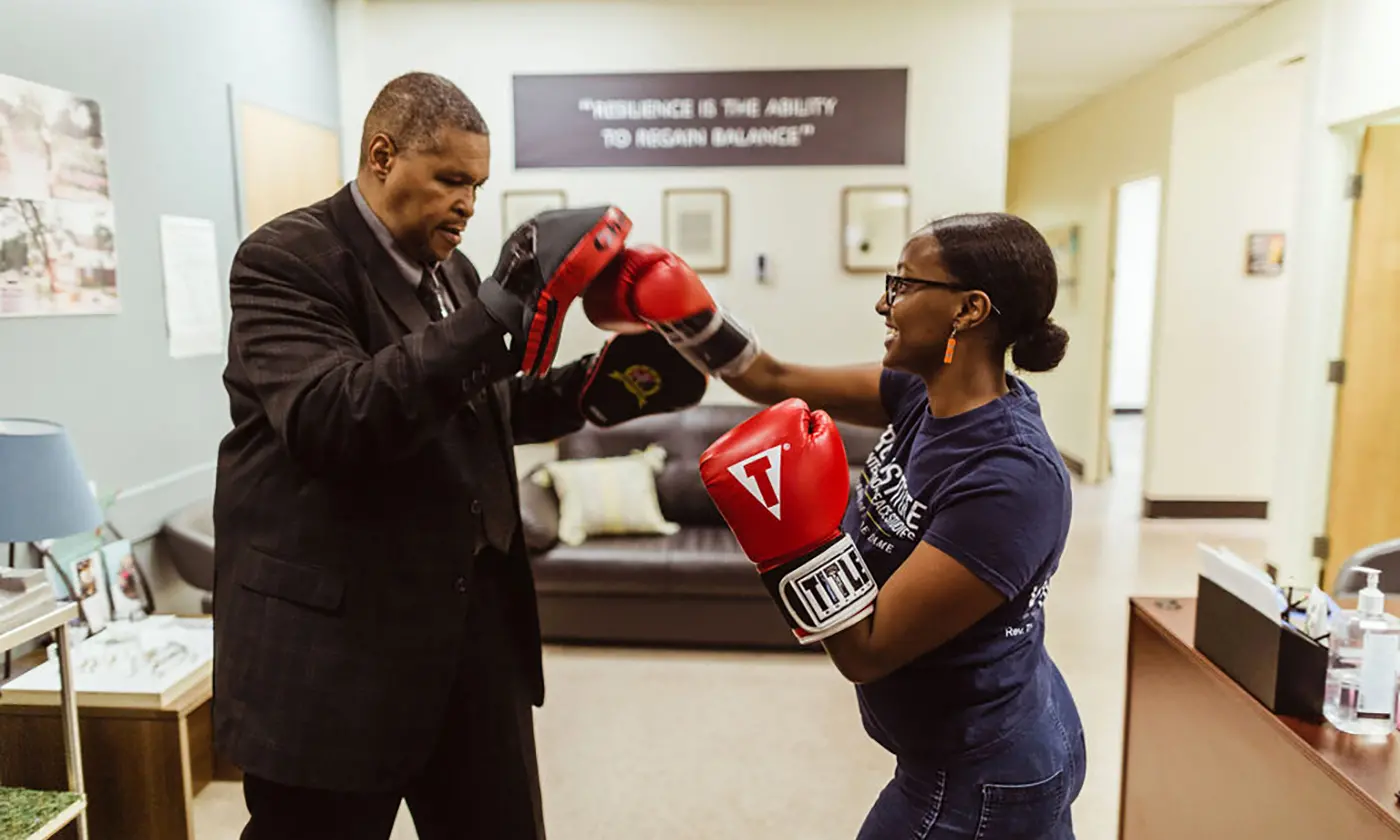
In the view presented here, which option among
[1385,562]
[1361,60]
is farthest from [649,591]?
[1361,60]

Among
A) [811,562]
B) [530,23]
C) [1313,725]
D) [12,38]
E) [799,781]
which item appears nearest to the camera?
[811,562]

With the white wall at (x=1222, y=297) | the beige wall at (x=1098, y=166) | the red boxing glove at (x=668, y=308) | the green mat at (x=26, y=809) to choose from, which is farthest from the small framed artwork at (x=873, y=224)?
the green mat at (x=26, y=809)

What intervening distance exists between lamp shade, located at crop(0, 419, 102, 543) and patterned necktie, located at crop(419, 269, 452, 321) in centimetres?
109

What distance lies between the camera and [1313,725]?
145cm

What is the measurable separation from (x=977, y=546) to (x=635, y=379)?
0.77 metres

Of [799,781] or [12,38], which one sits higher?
[12,38]

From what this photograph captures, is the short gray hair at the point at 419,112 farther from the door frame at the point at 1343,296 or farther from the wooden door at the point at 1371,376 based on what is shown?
the wooden door at the point at 1371,376

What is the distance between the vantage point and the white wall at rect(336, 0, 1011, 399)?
4.24 metres

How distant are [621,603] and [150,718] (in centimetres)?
176

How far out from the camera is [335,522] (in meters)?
1.25

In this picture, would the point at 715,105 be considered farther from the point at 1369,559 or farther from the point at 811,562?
the point at 811,562

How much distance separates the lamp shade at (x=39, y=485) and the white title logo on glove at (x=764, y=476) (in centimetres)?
160

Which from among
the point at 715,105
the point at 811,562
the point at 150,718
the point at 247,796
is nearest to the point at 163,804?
the point at 150,718

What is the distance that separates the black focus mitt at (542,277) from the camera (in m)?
1.21
